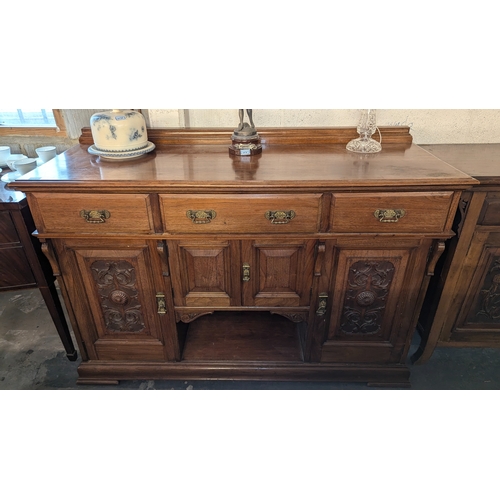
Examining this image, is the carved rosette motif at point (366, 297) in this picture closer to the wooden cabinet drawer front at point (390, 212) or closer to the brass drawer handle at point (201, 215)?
the wooden cabinet drawer front at point (390, 212)

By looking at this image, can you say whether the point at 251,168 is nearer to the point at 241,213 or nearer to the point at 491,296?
the point at 241,213

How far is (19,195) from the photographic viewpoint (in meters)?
1.38

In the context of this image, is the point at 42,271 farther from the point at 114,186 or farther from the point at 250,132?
the point at 250,132

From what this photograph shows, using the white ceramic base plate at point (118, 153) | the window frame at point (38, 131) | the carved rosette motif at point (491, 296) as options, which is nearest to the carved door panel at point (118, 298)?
the white ceramic base plate at point (118, 153)

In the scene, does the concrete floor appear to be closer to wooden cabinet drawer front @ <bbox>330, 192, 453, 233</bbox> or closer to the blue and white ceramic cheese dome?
wooden cabinet drawer front @ <bbox>330, 192, 453, 233</bbox>

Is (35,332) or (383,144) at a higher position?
(383,144)

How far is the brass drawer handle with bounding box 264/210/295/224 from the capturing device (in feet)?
3.76

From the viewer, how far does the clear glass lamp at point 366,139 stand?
4.41 feet

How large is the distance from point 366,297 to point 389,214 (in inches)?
13.8

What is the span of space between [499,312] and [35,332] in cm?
219

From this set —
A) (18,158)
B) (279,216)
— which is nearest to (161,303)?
(279,216)

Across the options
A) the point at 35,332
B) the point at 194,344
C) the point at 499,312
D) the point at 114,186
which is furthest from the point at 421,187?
the point at 35,332

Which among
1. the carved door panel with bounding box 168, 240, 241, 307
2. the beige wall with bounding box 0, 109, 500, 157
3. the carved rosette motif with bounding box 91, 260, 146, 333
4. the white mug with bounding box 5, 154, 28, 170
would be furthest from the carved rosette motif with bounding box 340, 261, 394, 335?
the white mug with bounding box 5, 154, 28, 170

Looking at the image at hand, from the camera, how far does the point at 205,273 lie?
130 centimetres
